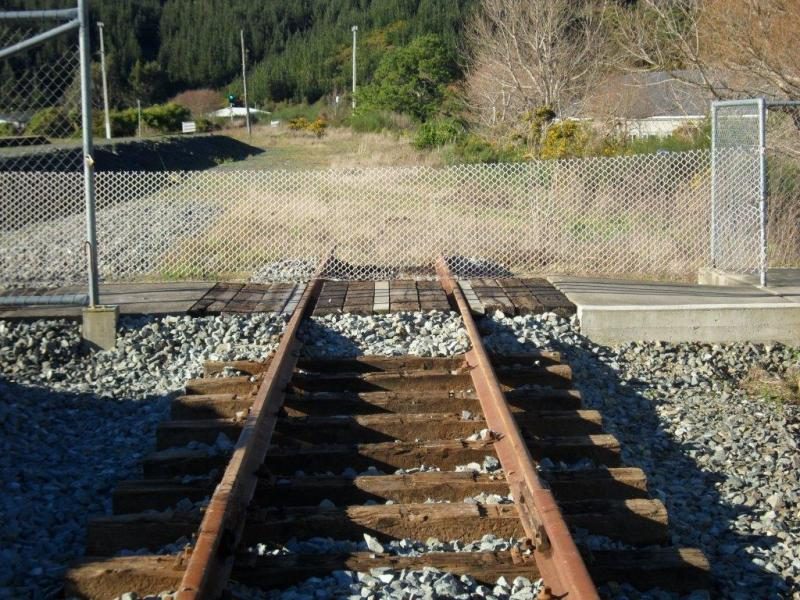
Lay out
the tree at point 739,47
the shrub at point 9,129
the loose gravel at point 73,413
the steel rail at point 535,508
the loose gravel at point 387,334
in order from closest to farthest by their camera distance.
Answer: the steel rail at point 535,508 < the loose gravel at point 73,413 < the loose gravel at point 387,334 < the shrub at point 9,129 < the tree at point 739,47

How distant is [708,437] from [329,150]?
50999 millimetres

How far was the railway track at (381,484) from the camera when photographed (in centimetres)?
427

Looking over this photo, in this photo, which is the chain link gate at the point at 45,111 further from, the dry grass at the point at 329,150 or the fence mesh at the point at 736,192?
the dry grass at the point at 329,150

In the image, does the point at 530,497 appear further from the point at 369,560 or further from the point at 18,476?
the point at 18,476

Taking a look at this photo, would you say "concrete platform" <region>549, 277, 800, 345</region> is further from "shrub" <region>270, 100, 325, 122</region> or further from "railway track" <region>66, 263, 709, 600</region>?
"shrub" <region>270, 100, 325, 122</region>

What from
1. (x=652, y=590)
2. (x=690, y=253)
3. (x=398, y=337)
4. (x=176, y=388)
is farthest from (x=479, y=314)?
(x=652, y=590)

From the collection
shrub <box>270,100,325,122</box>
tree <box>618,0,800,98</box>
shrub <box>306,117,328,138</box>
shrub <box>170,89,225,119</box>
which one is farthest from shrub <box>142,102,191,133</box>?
tree <box>618,0,800,98</box>

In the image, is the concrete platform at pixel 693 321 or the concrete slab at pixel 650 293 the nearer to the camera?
the concrete platform at pixel 693 321

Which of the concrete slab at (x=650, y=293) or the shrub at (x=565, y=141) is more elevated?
the shrub at (x=565, y=141)

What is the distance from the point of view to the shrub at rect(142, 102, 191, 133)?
72.4 metres

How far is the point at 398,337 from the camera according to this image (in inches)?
354

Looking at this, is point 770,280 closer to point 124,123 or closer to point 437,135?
point 437,135

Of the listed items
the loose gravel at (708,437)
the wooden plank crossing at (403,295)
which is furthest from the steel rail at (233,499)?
the wooden plank crossing at (403,295)

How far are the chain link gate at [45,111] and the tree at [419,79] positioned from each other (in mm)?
41182
